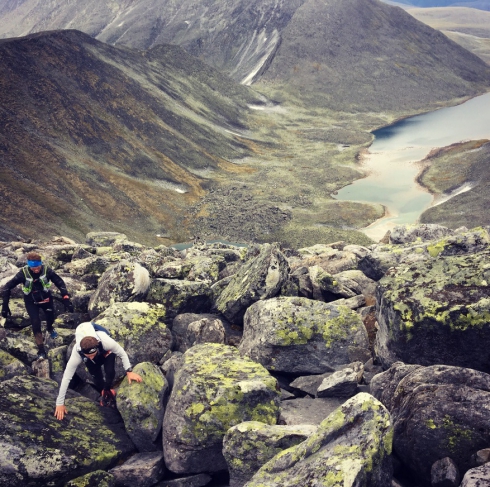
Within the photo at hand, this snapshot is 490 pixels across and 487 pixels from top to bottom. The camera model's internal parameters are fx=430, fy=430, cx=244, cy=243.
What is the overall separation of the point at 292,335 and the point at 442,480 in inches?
201

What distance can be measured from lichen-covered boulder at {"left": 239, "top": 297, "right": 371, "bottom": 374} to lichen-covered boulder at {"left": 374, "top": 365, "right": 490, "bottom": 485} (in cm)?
336

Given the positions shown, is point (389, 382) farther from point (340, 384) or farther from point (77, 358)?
point (77, 358)

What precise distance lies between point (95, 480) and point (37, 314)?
255 inches

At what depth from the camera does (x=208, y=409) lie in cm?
923

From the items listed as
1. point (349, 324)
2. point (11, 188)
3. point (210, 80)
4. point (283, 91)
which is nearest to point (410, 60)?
point (283, 91)

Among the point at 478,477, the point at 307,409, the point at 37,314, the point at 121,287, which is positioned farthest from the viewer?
the point at 121,287

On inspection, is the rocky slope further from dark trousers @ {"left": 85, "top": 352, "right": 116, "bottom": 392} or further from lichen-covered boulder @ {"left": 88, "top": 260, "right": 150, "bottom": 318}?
dark trousers @ {"left": 85, "top": 352, "right": 116, "bottom": 392}

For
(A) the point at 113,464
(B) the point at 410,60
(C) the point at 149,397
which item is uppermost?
(B) the point at 410,60

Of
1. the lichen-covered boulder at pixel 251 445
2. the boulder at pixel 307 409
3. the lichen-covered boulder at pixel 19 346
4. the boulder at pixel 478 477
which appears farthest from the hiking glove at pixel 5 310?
the boulder at pixel 478 477

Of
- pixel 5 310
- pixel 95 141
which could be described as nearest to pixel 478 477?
pixel 5 310

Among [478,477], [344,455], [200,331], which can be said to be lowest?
[200,331]

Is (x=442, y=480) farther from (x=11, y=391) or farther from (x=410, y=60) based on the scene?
(x=410, y=60)

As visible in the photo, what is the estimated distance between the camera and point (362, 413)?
7.74 meters

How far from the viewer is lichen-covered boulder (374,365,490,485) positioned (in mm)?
7344
